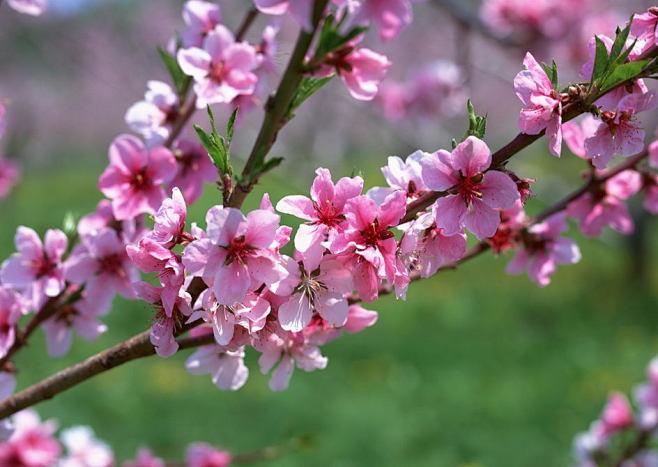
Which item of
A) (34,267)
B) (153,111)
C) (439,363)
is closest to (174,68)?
(153,111)

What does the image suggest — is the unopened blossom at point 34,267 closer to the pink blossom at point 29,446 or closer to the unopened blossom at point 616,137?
the pink blossom at point 29,446

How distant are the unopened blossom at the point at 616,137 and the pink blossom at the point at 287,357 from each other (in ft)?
1.28

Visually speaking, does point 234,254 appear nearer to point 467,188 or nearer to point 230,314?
point 230,314

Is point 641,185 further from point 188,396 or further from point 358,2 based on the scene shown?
point 188,396

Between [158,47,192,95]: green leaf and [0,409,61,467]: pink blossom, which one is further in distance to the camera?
[0,409,61,467]: pink blossom

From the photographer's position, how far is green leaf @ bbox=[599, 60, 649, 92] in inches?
25.9

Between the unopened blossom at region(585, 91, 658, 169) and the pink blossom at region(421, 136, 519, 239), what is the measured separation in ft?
0.40

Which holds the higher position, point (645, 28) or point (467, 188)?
point (645, 28)

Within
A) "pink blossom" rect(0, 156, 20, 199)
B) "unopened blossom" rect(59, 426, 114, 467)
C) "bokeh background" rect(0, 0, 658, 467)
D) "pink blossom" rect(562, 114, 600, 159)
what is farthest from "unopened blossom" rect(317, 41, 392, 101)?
"pink blossom" rect(0, 156, 20, 199)

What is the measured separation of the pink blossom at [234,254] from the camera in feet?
2.21

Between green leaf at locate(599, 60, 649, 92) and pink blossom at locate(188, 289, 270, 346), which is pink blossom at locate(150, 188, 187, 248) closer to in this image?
pink blossom at locate(188, 289, 270, 346)

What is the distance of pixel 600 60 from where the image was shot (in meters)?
0.70

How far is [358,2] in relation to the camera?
0.71 meters

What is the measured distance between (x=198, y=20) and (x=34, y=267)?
46 cm
